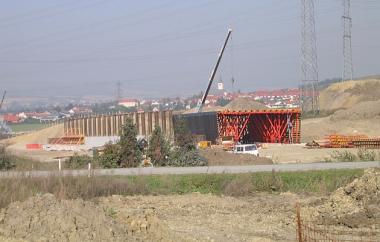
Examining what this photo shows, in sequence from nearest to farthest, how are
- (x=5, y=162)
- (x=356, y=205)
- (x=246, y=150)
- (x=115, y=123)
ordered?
1. (x=356, y=205)
2. (x=5, y=162)
3. (x=246, y=150)
4. (x=115, y=123)

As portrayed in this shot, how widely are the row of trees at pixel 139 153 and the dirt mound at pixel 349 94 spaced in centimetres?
8958

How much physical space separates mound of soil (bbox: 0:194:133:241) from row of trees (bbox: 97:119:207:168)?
26.1 metres

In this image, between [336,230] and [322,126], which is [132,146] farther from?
[322,126]

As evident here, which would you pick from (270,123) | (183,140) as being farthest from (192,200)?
(270,123)

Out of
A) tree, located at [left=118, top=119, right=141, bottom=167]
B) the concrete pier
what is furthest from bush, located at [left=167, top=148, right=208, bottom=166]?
the concrete pier

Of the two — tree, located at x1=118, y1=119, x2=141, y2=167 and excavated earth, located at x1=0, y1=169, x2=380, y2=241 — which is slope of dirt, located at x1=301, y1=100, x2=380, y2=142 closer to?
tree, located at x1=118, y1=119, x2=141, y2=167

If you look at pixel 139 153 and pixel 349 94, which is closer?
pixel 139 153

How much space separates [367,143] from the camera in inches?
2453

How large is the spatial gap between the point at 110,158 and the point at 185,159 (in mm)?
4926

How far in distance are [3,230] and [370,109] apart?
88.8 metres

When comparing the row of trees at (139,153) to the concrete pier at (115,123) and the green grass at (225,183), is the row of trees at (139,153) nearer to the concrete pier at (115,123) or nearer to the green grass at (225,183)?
the green grass at (225,183)

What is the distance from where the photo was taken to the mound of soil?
12.0m

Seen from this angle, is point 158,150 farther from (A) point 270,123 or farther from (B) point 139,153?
(A) point 270,123

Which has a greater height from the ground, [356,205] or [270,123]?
[356,205]
